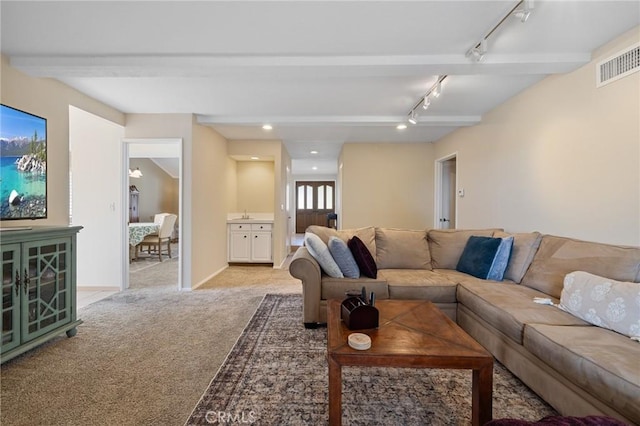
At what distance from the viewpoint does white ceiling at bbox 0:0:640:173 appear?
1813mm

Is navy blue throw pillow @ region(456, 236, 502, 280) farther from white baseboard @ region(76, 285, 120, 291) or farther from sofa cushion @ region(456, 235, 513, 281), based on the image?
white baseboard @ region(76, 285, 120, 291)

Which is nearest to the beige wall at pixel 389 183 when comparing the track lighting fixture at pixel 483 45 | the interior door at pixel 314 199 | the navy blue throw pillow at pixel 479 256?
the track lighting fixture at pixel 483 45

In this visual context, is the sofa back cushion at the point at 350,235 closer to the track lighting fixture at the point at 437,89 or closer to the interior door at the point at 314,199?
the track lighting fixture at the point at 437,89

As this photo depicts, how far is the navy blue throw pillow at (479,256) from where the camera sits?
284cm

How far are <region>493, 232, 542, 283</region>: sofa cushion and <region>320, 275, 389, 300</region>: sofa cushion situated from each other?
4.02ft

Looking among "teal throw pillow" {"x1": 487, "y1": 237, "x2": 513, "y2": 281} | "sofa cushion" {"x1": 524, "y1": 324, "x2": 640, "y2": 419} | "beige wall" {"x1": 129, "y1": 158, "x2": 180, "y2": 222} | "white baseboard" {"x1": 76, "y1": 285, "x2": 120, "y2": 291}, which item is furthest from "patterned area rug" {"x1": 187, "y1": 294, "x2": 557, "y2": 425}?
"beige wall" {"x1": 129, "y1": 158, "x2": 180, "y2": 222}

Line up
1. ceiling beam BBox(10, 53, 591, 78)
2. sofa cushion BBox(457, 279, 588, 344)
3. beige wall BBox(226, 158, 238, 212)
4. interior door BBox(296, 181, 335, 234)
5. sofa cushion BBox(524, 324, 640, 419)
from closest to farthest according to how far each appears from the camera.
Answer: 1. sofa cushion BBox(524, 324, 640, 419)
2. sofa cushion BBox(457, 279, 588, 344)
3. ceiling beam BBox(10, 53, 591, 78)
4. beige wall BBox(226, 158, 238, 212)
5. interior door BBox(296, 181, 335, 234)

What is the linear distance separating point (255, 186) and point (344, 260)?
3.87 metres

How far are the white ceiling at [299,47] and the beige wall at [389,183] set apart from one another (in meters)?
2.12

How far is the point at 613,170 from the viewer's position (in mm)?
2178

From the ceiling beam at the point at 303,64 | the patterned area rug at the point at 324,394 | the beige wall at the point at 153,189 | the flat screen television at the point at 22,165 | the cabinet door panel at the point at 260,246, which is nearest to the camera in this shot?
the patterned area rug at the point at 324,394

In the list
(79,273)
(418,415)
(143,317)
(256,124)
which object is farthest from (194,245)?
(418,415)

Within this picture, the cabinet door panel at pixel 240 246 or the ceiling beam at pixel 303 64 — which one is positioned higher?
the ceiling beam at pixel 303 64

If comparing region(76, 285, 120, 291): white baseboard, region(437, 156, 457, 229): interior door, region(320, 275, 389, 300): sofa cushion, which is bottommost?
region(76, 285, 120, 291): white baseboard
